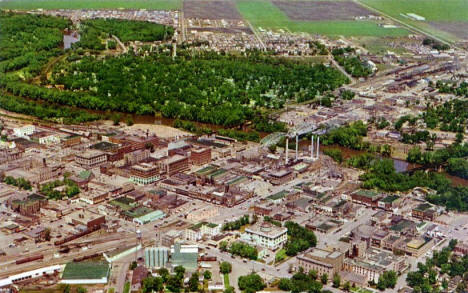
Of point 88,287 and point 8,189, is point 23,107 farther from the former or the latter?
point 88,287

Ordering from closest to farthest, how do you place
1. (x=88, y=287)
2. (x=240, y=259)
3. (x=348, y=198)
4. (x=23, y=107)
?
(x=88, y=287) < (x=240, y=259) < (x=348, y=198) < (x=23, y=107)

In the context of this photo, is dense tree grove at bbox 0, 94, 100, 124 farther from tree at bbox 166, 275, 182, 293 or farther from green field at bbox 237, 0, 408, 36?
green field at bbox 237, 0, 408, 36

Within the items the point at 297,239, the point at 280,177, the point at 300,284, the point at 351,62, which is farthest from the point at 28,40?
the point at 300,284

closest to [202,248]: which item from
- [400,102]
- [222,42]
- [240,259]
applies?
[240,259]

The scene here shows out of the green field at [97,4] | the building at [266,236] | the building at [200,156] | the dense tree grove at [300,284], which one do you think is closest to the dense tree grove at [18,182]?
the building at [200,156]

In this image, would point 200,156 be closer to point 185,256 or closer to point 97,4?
point 185,256

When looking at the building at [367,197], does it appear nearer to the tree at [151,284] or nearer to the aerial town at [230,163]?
the aerial town at [230,163]
